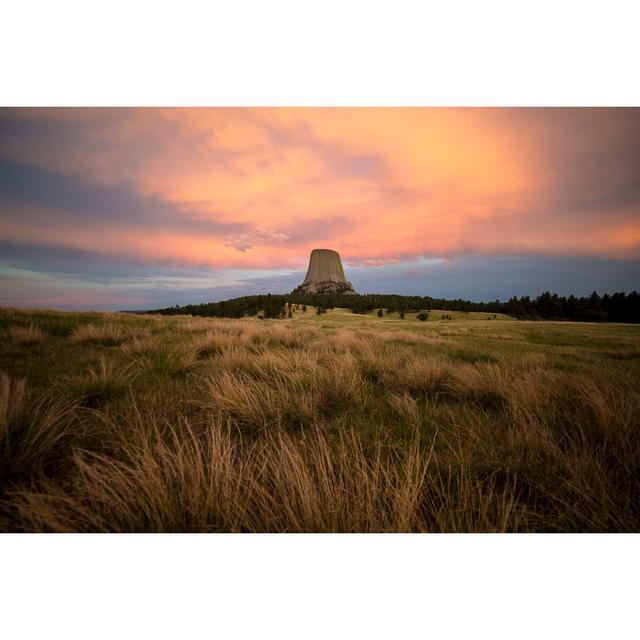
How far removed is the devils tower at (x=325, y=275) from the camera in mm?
80312

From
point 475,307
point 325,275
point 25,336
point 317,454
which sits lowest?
point 317,454

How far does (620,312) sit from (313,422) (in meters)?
14.5

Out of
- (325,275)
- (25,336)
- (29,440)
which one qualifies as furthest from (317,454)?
(325,275)

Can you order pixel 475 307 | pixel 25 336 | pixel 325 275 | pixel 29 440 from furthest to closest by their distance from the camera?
pixel 325 275 < pixel 475 307 < pixel 25 336 < pixel 29 440

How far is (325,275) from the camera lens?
274 feet

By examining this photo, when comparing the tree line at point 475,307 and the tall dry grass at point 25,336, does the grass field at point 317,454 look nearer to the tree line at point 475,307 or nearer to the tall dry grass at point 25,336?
the tall dry grass at point 25,336

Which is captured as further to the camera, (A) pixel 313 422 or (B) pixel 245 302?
(B) pixel 245 302

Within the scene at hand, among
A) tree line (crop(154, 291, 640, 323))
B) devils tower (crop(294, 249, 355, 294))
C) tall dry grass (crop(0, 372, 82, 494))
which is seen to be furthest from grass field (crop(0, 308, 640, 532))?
devils tower (crop(294, 249, 355, 294))

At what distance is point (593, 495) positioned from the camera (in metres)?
1.31

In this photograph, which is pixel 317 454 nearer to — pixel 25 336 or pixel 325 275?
pixel 25 336

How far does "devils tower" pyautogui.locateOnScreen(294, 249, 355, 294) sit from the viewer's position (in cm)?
8031

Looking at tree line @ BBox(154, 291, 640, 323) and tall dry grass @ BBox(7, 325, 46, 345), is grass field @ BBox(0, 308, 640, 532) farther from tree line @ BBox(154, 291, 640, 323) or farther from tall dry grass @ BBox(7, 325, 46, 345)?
tree line @ BBox(154, 291, 640, 323)

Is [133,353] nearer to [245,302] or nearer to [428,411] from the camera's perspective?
[428,411]

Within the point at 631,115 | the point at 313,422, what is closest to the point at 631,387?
the point at 313,422
